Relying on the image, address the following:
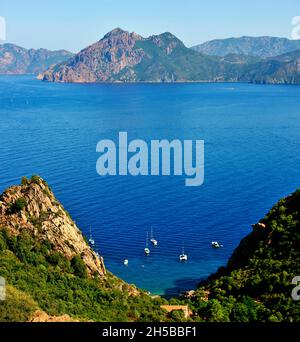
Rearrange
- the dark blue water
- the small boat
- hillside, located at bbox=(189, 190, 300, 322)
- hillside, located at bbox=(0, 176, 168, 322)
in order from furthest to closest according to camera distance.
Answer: the small boat, the dark blue water, hillside, located at bbox=(189, 190, 300, 322), hillside, located at bbox=(0, 176, 168, 322)

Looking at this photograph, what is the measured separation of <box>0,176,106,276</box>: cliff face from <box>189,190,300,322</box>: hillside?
9.28 metres

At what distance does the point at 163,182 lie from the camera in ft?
249

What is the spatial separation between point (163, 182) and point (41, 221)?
39214mm

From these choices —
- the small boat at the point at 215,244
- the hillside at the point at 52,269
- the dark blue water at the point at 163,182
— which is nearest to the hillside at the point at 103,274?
the hillside at the point at 52,269

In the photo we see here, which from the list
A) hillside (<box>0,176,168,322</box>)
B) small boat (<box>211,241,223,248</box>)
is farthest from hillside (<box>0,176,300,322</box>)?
small boat (<box>211,241,223,248</box>)

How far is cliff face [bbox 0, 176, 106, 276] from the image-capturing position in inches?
1462

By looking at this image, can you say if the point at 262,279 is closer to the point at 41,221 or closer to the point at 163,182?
the point at 41,221

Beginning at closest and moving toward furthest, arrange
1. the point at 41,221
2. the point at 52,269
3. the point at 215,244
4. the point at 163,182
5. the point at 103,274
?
1. the point at 52,269
2. the point at 41,221
3. the point at 103,274
4. the point at 215,244
5. the point at 163,182

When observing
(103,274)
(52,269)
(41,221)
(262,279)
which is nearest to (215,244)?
(262,279)

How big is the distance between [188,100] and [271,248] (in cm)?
16295

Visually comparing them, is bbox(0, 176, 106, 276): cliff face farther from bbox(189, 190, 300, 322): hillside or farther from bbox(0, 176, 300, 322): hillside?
bbox(189, 190, 300, 322): hillside
